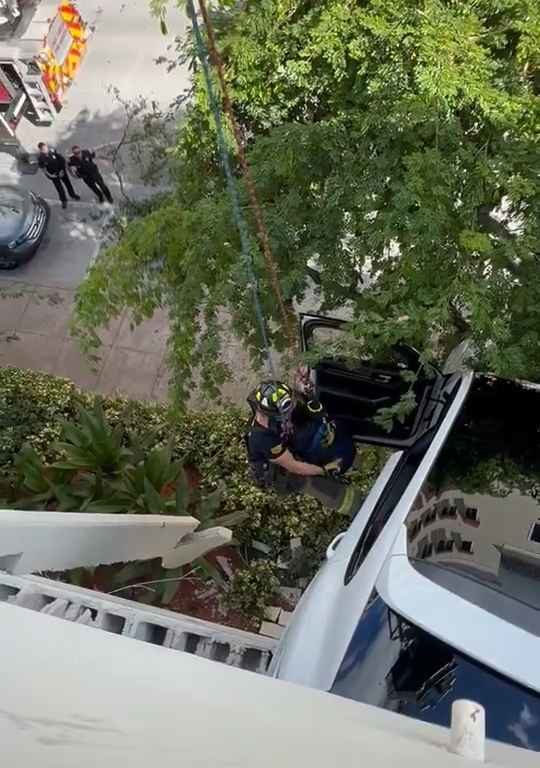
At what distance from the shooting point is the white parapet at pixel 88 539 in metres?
3.62

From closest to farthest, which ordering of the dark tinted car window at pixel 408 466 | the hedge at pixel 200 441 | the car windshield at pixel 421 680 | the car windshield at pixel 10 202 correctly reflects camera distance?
the car windshield at pixel 421 680 < the dark tinted car window at pixel 408 466 < the hedge at pixel 200 441 < the car windshield at pixel 10 202

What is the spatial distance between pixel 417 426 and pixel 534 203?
57.0 inches

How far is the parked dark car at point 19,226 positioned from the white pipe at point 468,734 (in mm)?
8241

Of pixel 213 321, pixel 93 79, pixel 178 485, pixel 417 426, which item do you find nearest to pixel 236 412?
pixel 178 485

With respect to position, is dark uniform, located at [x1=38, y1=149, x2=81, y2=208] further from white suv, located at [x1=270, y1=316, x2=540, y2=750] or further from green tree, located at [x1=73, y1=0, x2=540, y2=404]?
white suv, located at [x1=270, y1=316, x2=540, y2=750]

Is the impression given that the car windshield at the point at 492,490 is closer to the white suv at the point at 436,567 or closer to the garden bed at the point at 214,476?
the white suv at the point at 436,567

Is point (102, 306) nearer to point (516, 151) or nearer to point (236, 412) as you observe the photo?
point (236, 412)

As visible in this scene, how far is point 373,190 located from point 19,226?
574cm

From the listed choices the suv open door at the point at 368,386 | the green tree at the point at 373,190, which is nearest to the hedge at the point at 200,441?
the suv open door at the point at 368,386

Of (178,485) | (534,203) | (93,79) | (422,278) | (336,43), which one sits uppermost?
(336,43)

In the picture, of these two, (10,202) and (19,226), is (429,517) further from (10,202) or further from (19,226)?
(10,202)

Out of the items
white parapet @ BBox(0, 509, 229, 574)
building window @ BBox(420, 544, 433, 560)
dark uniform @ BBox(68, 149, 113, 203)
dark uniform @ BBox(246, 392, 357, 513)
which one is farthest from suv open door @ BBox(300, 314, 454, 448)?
dark uniform @ BBox(68, 149, 113, 203)

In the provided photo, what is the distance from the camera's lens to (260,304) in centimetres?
491

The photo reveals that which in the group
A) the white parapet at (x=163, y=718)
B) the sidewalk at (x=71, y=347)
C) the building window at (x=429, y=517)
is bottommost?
the sidewalk at (x=71, y=347)
